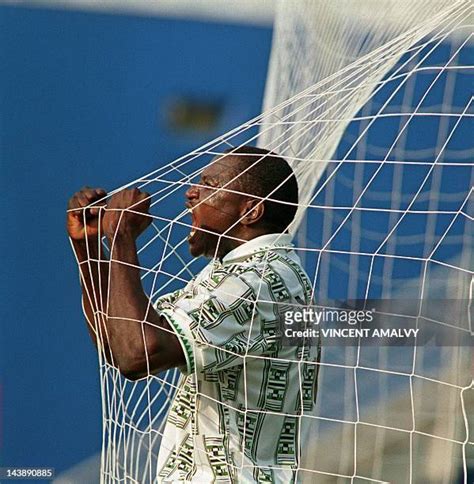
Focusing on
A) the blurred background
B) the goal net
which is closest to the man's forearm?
the goal net

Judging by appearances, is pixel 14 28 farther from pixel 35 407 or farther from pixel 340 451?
→ pixel 340 451

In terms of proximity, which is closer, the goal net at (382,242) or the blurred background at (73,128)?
the goal net at (382,242)

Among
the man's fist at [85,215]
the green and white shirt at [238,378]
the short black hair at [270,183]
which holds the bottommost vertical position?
the green and white shirt at [238,378]

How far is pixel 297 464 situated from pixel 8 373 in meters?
1.55

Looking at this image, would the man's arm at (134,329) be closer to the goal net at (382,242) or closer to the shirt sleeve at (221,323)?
the shirt sleeve at (221,323)

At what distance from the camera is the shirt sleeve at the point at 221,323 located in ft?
4.95

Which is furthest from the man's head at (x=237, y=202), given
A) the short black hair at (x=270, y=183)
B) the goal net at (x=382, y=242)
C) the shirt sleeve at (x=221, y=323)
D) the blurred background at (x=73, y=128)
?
the blurred background at (x=73, y=128)

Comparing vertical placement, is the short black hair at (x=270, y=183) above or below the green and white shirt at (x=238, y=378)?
above

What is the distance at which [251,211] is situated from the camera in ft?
5.45

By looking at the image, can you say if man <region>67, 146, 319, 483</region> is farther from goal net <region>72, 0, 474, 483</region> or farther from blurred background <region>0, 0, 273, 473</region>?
blurred background <region>0, 0, 273, 473</region>

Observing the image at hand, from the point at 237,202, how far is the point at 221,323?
21 centimetres

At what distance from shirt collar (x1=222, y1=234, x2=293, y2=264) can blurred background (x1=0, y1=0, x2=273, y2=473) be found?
57.1 inches

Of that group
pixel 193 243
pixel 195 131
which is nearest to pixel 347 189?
pixel 195 131

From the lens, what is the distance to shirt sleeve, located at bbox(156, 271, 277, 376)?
59.4 inches
